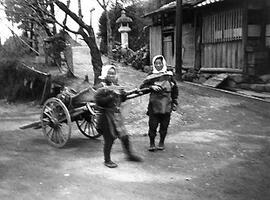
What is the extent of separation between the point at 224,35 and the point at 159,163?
9.58 meters

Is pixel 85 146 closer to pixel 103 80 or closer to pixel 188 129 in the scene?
pixel 103 80

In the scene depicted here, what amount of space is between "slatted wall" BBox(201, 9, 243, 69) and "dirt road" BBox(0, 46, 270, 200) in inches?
165

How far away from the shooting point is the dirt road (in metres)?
4.88

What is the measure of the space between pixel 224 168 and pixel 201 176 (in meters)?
0.56

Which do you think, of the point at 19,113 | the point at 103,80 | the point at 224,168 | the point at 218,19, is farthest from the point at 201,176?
the point at 218,19

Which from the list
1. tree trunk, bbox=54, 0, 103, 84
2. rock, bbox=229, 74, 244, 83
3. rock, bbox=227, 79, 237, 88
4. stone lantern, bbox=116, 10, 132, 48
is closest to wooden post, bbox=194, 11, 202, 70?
rock, bbox=227, 79, 237, 88

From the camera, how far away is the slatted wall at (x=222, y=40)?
1376cm

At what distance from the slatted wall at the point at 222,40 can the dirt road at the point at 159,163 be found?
419 centimetres

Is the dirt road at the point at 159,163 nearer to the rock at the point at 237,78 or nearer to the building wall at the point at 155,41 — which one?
the rock at the point at 237,78

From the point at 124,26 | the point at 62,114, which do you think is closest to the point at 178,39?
the point at 62,114

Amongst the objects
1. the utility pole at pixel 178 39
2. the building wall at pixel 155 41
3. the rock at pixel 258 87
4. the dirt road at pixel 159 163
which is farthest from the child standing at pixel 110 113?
the building wall at pixel 155 41

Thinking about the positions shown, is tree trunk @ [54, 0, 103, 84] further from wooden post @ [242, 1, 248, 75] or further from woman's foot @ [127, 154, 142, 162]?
woman's foot @ [127, 154, 142, 162]

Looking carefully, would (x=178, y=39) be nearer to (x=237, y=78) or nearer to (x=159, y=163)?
(x=237, y=78)

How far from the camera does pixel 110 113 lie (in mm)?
5902
